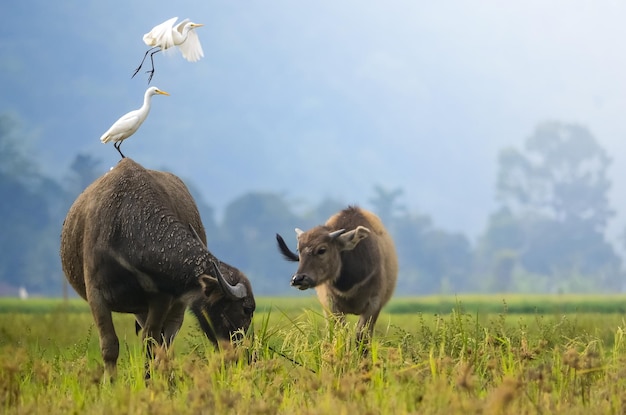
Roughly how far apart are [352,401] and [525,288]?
96447 mm

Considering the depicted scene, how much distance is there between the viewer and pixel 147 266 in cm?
823

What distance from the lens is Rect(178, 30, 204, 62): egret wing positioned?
10.7 metres

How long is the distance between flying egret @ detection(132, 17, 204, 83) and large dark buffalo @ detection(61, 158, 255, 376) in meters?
1.67

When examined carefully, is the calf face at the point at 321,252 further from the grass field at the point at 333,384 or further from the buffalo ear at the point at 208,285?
the buffalo ear at the point at 208,285

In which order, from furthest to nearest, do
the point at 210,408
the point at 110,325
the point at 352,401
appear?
the point at 110,325 < the point at 352,401 < the point at 210,408

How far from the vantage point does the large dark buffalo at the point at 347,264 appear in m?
11.6

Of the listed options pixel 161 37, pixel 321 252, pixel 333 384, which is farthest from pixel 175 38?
pixel 333 384

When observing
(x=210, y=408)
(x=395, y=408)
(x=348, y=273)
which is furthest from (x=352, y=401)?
(x=348, y=273)

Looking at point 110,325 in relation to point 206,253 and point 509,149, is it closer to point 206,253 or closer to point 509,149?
point 206,253

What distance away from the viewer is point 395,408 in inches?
229

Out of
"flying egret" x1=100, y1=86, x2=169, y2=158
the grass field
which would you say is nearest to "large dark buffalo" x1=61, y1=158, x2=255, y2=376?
the grass field

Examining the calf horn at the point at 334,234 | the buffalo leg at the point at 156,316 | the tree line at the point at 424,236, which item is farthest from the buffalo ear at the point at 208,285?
the tree line at the point at 424,236

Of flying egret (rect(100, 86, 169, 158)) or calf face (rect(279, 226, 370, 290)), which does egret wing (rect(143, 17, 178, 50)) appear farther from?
calf face (rect(279, 226, 370, 290))

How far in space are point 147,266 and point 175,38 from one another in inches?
120
